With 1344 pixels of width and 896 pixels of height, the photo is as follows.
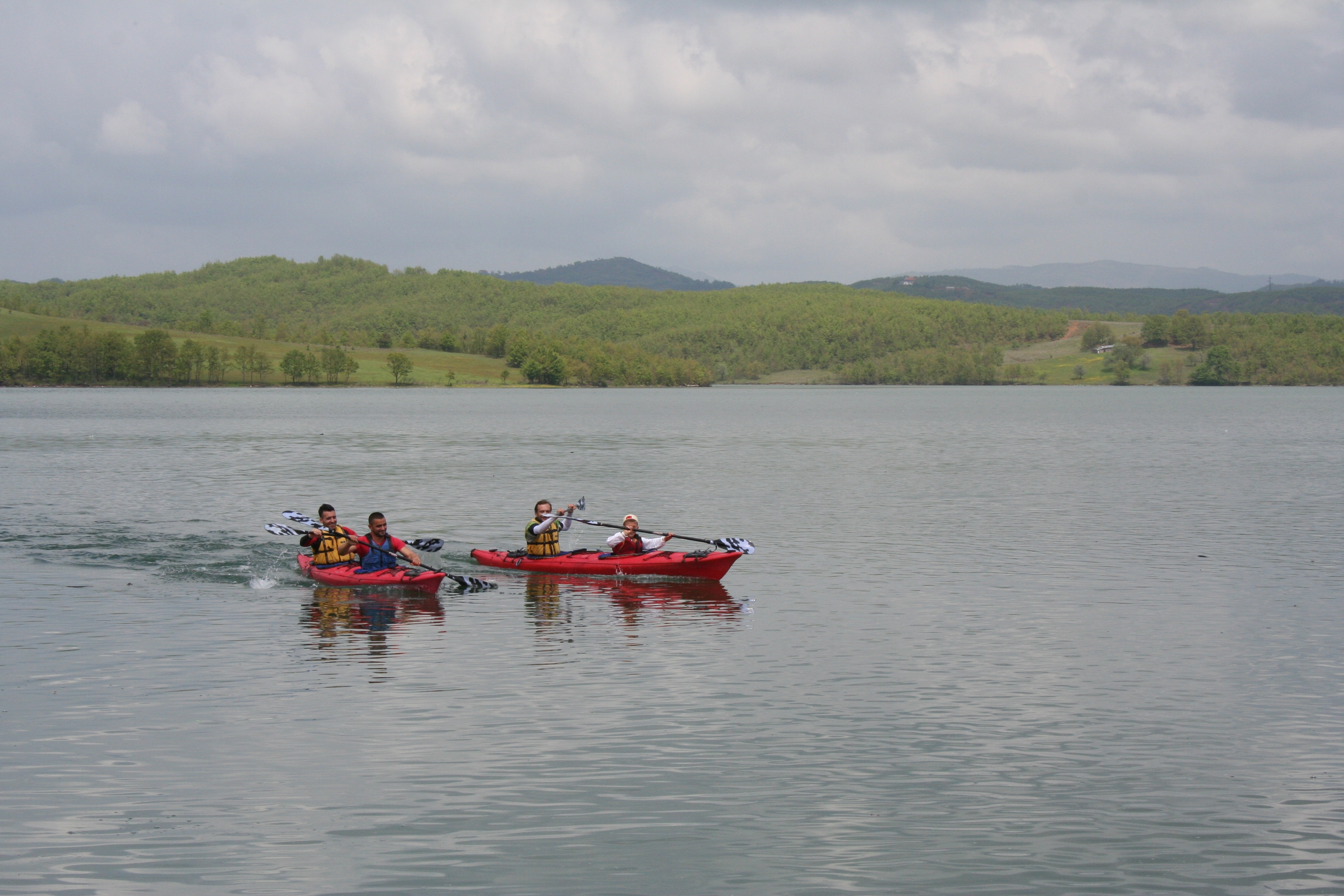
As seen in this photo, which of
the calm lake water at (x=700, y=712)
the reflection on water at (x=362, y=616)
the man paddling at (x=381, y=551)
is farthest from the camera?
the man paddling at (x=381, y=551)

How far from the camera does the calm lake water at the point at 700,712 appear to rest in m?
13.0

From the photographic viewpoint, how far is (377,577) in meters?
29.0

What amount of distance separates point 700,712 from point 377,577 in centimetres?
1298

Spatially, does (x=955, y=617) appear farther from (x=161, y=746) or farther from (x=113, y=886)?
(x=113, y=886)

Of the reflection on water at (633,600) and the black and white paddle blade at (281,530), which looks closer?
the reflection on water at (633,600)

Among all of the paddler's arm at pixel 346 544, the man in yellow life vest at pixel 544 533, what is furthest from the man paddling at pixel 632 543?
the paddler's arm at pixel 346 544

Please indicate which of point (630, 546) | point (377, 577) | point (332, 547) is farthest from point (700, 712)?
point (332, 547)

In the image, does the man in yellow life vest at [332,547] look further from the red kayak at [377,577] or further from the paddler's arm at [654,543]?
the paddler's arm at [654,543]

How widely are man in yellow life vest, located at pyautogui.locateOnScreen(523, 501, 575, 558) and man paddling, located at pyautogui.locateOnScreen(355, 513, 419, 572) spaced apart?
3.50 metres

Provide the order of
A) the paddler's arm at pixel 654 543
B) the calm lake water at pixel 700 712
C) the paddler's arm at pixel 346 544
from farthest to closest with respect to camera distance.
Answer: the paddler's arm at pixel 654 543, the paddler's arm at pixel 346 544, the calm lake water at pixel 700 712

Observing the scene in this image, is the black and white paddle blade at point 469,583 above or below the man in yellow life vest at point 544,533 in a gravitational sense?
below

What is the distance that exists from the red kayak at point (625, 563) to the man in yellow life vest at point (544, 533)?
22 cm

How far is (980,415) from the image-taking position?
14812cm

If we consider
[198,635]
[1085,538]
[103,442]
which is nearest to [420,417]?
[103,442]
